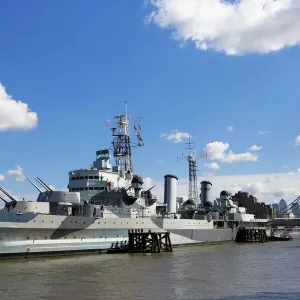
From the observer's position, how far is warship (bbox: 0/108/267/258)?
2581 centimetres

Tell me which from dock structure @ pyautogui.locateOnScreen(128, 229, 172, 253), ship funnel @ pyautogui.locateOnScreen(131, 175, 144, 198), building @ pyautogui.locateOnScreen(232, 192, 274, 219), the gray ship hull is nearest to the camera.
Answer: the gray ship hull

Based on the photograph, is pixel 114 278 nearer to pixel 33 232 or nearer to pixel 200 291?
pixel 200 291

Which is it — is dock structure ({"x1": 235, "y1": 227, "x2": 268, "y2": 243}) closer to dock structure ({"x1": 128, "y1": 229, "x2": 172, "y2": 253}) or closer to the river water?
dock structure ({"x1": 128, "y1": 229, "x2": 172, "y2": 253})

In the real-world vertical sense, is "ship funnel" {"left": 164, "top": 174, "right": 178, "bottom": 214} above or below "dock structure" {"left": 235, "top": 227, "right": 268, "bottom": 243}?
above

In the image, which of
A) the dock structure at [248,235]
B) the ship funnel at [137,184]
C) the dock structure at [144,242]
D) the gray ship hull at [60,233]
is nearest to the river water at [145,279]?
the gray ship hull at [60,233]

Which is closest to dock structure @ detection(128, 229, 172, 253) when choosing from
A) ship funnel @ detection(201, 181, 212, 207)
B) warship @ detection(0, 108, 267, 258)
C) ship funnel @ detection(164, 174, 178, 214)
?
warship @ detection(0, 108, 267, 258)

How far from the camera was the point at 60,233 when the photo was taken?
27.4m

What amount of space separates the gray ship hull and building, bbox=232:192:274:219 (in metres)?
57.2

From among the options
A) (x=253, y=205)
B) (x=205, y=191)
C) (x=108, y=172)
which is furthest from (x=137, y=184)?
(x=253, y=205)

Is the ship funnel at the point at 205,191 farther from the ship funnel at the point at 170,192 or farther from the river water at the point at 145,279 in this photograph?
the river water at the point at 145,279

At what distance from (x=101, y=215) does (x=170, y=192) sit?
46.6 ft

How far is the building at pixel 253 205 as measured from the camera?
89000mm

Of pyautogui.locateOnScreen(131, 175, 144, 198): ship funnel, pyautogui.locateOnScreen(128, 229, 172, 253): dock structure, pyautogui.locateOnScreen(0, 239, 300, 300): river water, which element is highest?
pyautogui.locateOnScreen(131, 175, 144, 198): ship funnel

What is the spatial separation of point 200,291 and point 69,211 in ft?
47.7
